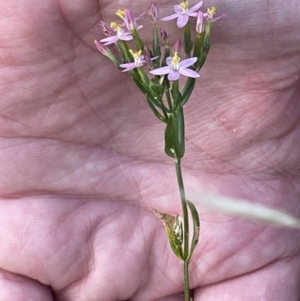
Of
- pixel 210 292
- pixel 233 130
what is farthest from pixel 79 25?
pixel 210 292

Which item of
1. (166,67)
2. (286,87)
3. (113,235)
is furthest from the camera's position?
(113,235)

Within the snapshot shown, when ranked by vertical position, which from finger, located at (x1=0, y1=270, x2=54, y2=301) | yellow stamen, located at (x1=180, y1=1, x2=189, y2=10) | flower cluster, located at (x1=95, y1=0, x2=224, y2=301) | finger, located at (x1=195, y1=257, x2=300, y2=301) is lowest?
finger, located at (x1=195, y1=257, x2=300, y2=301)

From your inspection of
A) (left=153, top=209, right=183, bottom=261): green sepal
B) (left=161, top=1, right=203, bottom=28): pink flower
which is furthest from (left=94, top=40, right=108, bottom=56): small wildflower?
(left=153, top=209, right=183, bottom=261): green sepal

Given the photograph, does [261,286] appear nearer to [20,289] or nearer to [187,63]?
[20,289]

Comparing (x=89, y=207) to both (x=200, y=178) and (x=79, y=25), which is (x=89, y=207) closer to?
(x=200, y=178)

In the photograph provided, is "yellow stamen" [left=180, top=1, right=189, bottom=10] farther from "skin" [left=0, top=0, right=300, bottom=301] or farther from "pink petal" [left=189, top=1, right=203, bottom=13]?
"skin" [left=0, top=0, right=300, bottom=301]

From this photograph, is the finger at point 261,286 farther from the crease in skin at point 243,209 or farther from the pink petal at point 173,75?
the pink petal at point 173,75
